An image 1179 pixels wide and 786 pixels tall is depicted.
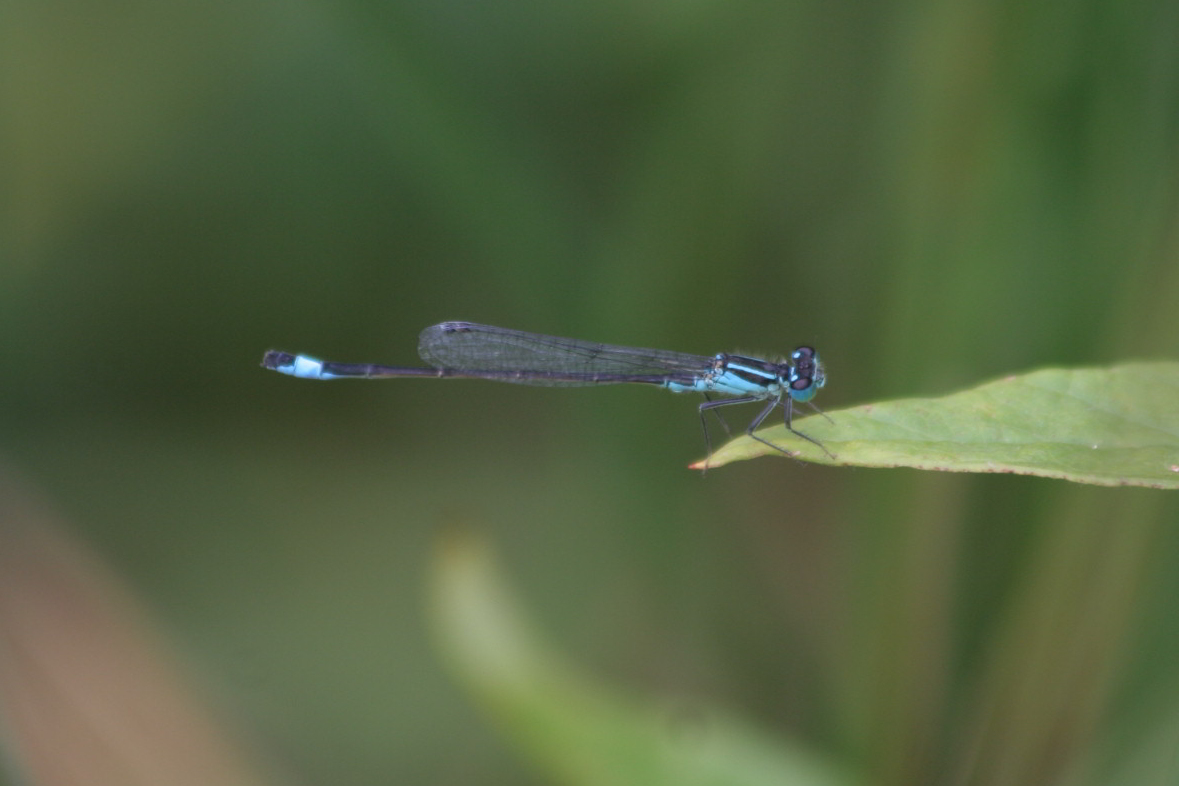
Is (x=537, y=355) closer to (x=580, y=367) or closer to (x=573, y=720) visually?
(x=580, y=367)

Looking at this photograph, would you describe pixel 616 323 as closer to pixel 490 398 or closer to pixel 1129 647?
pixel 490 398

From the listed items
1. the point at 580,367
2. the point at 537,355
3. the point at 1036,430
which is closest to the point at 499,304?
the point at 537,355

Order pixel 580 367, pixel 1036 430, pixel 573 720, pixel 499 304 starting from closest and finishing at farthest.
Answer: pixel 1036 430 → pixel 573 720 → pixel 580 367 → pixel 499 304

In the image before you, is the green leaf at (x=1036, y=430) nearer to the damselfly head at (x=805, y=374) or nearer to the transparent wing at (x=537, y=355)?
the damselfly head at (x=805, y=374)

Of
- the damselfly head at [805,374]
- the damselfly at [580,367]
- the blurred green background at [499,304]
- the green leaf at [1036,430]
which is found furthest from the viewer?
the damselfly at [580,367]

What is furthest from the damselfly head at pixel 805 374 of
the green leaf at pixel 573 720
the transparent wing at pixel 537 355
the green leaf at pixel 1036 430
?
the green leaf at pixel 1036 430
